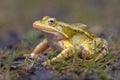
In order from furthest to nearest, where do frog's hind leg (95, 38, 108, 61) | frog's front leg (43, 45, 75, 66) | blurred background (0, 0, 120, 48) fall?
blurred background (0, 0, 120, 48), frog's hind leg (95, 38, 108, 61), frog's front leg (43, 45, 75, 66)

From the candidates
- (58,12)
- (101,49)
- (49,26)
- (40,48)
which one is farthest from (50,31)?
(58,12)

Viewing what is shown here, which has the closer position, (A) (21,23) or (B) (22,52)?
(B) (22,52)

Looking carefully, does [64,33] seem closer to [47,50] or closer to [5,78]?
[47,50]

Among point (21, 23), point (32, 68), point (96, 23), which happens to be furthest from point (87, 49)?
point (21, 23)

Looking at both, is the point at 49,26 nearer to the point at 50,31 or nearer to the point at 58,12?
the point at 50,31

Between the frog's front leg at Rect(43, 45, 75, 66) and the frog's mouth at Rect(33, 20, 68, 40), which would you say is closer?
the frog's front leg at Rect(43, 45, 75, 66)

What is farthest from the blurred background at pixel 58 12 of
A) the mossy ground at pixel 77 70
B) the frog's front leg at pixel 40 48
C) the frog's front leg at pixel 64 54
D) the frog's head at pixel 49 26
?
the mossy ground at pixel 77 70

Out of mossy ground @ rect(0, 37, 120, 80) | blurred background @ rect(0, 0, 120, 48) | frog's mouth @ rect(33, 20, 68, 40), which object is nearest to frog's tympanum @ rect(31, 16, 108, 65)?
frog's mouth @ rect(33, 20, 68, 40)

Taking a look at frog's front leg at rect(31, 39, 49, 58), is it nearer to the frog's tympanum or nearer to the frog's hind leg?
the frog's tympanum
